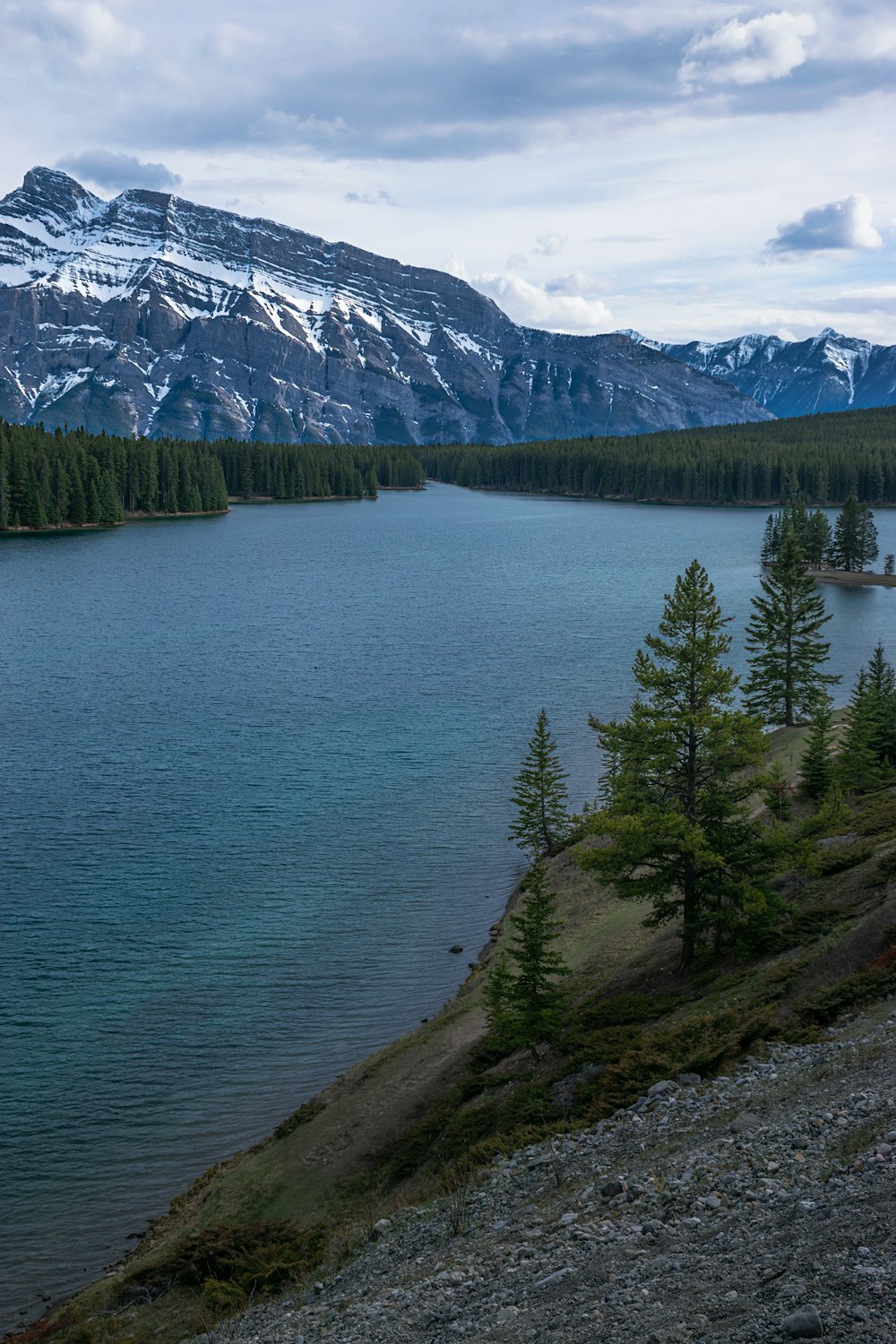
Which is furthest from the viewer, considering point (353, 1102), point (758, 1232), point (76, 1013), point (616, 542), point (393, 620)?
point (616, 542)

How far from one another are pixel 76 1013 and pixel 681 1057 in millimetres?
22367

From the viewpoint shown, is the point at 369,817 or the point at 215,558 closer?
the point at 369,817

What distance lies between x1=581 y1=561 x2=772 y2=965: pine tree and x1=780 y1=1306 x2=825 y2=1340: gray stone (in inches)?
731

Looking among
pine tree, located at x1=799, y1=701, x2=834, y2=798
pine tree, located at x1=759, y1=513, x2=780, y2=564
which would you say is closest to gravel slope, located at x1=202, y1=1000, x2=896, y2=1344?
pine tree, located at x1=799, y1=701, x2=834, y2=798

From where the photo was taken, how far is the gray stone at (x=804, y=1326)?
11383 millimetres

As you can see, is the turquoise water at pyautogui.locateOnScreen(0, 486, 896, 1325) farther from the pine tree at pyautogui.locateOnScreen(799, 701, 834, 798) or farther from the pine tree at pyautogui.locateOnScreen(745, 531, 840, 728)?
the pine tree at pyautogui.locateOnScreen(799, 701, 834, 798)

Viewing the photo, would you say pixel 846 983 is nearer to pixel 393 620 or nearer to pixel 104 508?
pixel 393 620

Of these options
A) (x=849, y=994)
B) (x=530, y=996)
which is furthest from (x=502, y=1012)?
(x=849, y=994)

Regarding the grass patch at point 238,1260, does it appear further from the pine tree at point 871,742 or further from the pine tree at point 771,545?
the pine tree at point 771,545

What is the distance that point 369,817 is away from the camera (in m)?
52.8

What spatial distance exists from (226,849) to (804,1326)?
4017cm

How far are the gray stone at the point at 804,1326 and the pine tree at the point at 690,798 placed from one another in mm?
18562

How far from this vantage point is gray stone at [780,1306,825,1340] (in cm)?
1138

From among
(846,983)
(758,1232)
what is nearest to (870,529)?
(846,983)
